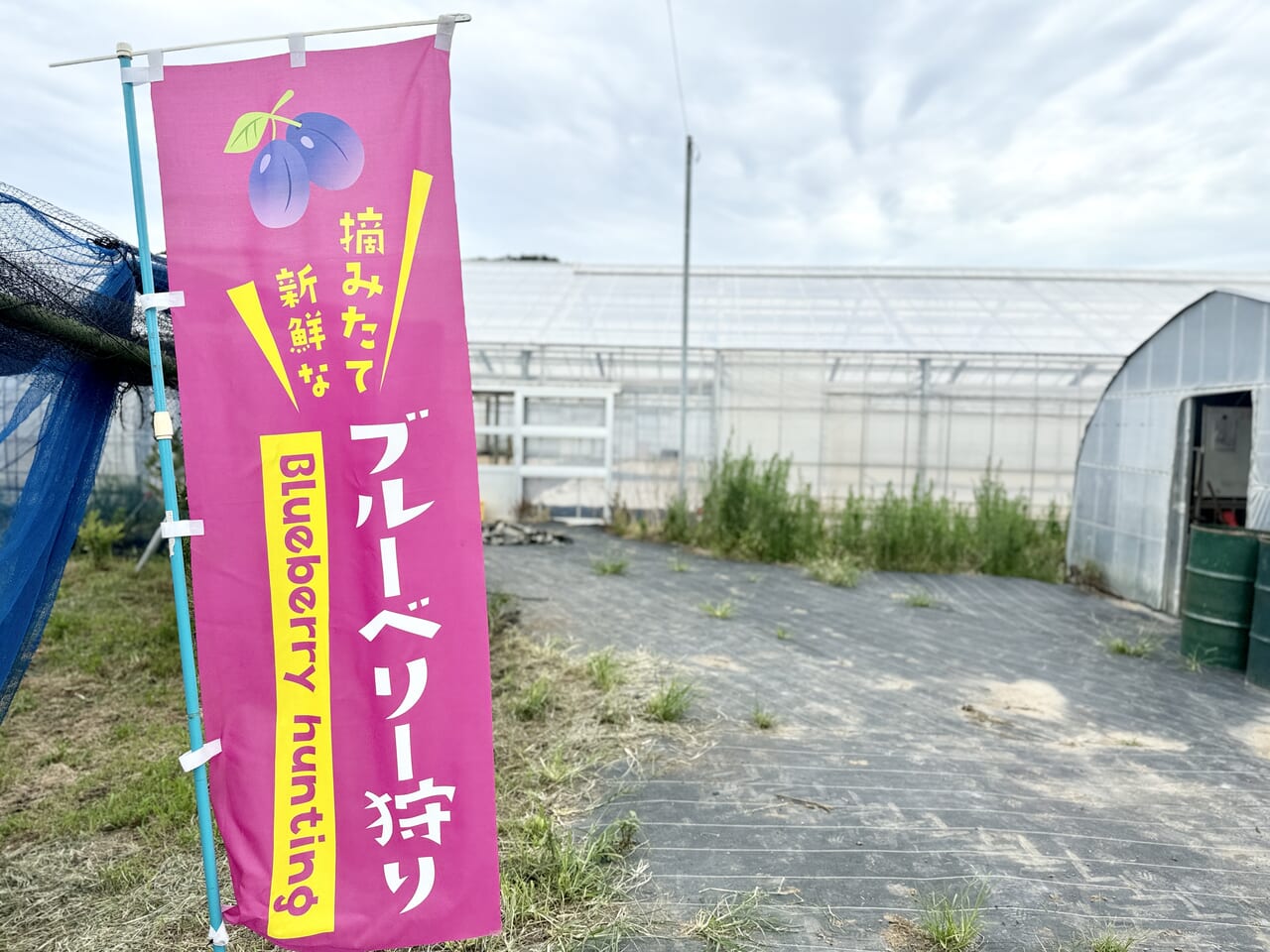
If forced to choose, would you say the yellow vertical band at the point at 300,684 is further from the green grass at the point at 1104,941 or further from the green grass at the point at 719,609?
the green grass at the point at 719,609

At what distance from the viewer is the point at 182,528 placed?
1993mm

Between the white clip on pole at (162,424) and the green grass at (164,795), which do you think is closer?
the white clip on pole at (162,424)

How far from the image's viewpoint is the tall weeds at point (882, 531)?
366 inches

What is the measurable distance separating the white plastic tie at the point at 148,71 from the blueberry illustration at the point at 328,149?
362mm

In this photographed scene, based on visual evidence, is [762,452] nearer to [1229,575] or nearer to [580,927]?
[1229,575]

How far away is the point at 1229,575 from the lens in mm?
5699

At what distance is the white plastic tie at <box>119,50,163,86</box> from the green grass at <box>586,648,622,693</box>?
12.6 feet

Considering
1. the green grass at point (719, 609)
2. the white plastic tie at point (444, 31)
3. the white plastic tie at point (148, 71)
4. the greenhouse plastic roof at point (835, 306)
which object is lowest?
the green grass at point (719, 609)

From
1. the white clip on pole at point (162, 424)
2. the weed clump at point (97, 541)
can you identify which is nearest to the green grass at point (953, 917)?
the white clip on pole at point (162, 424)

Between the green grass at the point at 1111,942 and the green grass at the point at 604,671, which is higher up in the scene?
the green grass at the point at 604,671

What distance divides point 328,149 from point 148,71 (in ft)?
1.62

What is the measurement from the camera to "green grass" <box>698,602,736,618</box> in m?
6.96

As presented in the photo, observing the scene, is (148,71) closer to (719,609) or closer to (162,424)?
(162,424)

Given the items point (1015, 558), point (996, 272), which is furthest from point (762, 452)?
point (996, 272)
